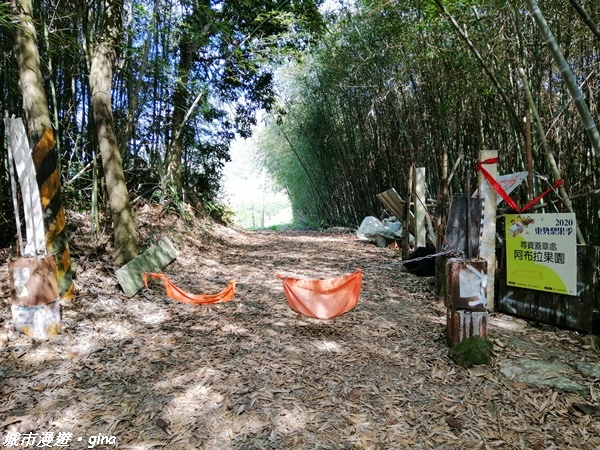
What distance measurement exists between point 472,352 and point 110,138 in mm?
3425

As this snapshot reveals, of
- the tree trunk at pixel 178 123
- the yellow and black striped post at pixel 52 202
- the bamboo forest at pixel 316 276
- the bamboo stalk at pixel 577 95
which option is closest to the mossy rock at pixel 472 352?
the bamboo forest at pixel 316 276

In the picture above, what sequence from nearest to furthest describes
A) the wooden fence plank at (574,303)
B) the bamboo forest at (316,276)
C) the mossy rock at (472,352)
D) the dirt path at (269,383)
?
the dirt path at (269,383), the bamboo forest at (316,276), the mossy rock at (472,352), the wooden fence plank at (574,303)

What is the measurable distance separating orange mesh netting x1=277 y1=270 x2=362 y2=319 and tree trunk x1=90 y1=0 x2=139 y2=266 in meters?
1.76

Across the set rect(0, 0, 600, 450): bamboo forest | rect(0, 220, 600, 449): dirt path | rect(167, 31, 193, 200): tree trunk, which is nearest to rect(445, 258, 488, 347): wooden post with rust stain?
rect(0, 0, 600, 450): bamboo forest

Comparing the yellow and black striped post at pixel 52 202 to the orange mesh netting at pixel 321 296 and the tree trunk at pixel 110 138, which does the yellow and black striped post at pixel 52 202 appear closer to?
the tree trunk at pixel 110 138

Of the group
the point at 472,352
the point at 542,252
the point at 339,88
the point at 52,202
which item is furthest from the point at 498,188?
the point at 339,88

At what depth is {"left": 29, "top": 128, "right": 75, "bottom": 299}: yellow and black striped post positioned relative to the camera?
2443 mm

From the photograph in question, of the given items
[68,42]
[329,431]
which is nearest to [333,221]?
[68,42]

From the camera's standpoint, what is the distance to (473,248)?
7.41 ft

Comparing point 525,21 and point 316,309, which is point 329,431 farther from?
point 525,21

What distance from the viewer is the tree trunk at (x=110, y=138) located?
10.6ft

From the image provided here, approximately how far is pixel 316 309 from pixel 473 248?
1.12 meters

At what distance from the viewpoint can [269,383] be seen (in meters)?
1.92

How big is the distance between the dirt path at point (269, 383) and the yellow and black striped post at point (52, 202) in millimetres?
252
